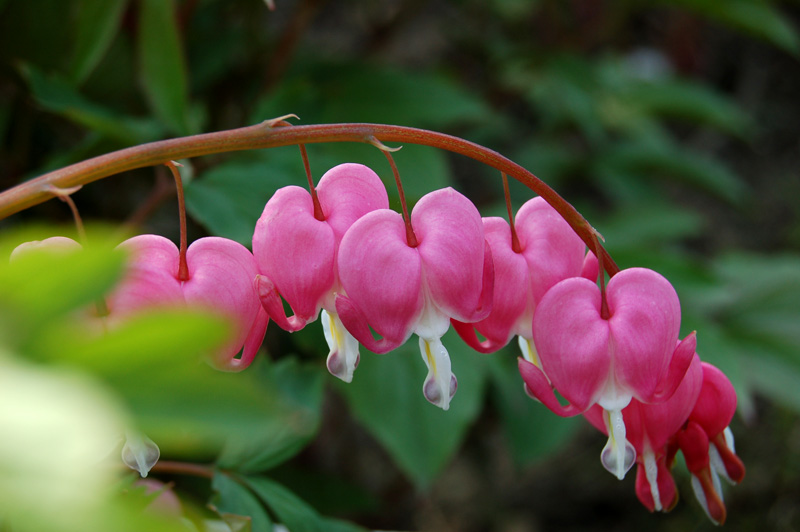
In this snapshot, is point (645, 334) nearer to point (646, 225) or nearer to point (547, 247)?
point (547, 247)

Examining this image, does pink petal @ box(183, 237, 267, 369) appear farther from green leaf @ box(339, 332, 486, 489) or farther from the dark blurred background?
green leaf @ box(339, 332, 486, 489)

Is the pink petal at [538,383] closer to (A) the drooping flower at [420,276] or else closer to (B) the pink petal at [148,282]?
(A) the drooping flower at [420,276]

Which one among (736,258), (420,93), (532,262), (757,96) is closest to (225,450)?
(532,262)

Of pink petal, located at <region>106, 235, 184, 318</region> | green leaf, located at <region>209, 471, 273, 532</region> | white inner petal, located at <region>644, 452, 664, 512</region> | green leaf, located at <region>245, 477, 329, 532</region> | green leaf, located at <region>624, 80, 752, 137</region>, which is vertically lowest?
green leaf, located at <region>624, 80, 752, 137</region>

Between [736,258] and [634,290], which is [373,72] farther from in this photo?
[736,258]

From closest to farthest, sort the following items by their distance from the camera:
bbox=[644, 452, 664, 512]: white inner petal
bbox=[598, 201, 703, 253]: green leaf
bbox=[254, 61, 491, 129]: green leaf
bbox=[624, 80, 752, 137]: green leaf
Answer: bbox=[644, 452, 664, 512]: white inner petal
bbox=[254, 61, 491, 129]: green leaf
bbox=[598, 201, 703, 253]: green leaf
bbox=[624, 80, 752, 137]: green leaf

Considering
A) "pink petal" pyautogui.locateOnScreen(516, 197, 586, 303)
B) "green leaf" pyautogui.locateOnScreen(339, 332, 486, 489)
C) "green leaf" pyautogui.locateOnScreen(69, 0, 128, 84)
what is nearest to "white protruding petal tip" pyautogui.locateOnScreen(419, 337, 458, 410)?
"pink petal" pyautogui.locateOnScreen(516, 197, 586, 303)
